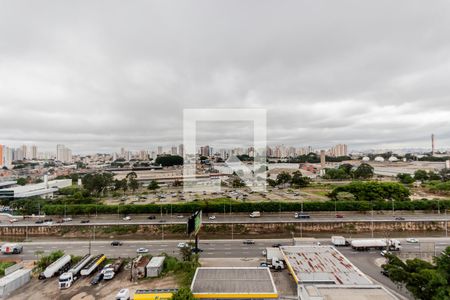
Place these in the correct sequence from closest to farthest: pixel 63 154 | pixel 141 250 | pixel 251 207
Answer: pixel 141 250
pixel 251 207
pixel 63 154

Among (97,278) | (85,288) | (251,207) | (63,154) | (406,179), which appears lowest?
(85,288)

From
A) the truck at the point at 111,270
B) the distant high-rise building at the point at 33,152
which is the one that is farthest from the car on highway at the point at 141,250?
the distant high-rise building at the point at 33,152

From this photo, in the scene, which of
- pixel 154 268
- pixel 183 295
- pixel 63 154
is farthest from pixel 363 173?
pixel 63 154

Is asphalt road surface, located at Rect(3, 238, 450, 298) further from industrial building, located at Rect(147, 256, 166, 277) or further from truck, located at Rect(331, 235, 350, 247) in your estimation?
industrial building, located at Rect(147, 256, 166, 277)

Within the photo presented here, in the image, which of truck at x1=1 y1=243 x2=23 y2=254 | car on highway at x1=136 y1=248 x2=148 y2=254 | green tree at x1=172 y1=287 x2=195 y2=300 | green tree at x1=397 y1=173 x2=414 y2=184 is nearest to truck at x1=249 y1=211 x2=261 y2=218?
car on highway at x1=136 y1=248 x2=148 y2=254

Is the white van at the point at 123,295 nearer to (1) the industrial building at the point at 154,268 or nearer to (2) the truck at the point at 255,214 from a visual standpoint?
(1) the industrial building at the point at 154,268

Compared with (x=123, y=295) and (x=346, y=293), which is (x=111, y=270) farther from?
(x=346, y=293)
